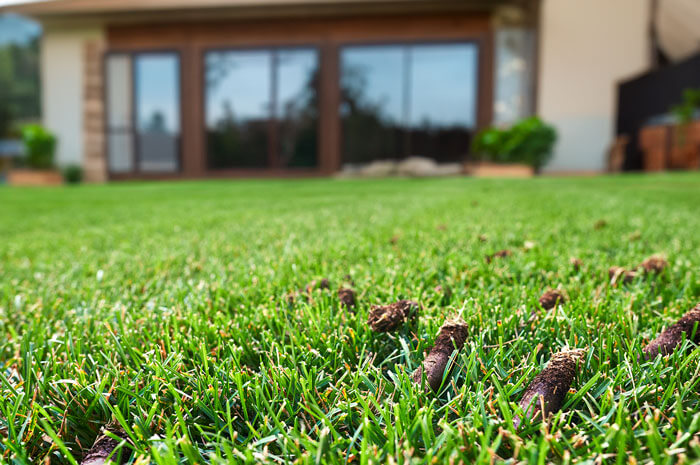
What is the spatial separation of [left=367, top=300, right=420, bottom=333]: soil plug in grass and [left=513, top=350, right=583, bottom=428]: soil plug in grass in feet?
0.78

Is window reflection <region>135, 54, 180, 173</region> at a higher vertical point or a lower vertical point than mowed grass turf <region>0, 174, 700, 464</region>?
higher

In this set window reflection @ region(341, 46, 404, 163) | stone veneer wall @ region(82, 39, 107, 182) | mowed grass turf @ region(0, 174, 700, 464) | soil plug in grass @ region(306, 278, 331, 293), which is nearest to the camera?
mowed grass turf @ region(0, 174, 700, 464)

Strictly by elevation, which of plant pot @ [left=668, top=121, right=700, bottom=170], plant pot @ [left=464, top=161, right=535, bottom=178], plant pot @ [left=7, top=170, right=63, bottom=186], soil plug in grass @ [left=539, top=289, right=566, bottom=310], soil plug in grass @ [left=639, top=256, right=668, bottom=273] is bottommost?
soil plug in grass @ [left=539, top=289, right=566, bottom=310]

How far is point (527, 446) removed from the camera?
0.42 metres

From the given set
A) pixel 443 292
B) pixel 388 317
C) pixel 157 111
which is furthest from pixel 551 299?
pixel 157 111

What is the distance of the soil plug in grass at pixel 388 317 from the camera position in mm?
722

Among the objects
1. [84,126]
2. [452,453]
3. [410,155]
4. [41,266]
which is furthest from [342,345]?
[84,126]

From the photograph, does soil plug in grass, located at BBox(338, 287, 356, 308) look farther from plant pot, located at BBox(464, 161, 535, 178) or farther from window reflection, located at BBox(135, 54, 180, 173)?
window reflection, located at BBox(135, 54, 180, 173)

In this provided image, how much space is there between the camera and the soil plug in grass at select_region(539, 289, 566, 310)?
82cm

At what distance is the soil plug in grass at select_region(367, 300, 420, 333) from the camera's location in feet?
2.37

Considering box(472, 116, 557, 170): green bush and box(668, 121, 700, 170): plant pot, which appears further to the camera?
box(472, 116, 557, 170): green bush

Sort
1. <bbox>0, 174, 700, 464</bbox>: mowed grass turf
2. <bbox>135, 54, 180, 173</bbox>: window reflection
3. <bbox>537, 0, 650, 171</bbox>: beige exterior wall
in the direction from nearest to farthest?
<bbox>0, 174, 700, 464</bbox>: mowed grass turf → <bbox>537, 0, 650, 171</bbox>: beige exterior wall → <bbox>135, 54, 180, 173</bbox>: window reflection

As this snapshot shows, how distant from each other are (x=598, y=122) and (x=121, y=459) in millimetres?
12383

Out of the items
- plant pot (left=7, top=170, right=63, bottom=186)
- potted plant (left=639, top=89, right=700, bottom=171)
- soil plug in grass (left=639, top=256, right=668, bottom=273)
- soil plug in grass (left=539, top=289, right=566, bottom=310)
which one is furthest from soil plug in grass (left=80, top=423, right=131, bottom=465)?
plant pot (left=7, top=170, right=63, bottom=186)
